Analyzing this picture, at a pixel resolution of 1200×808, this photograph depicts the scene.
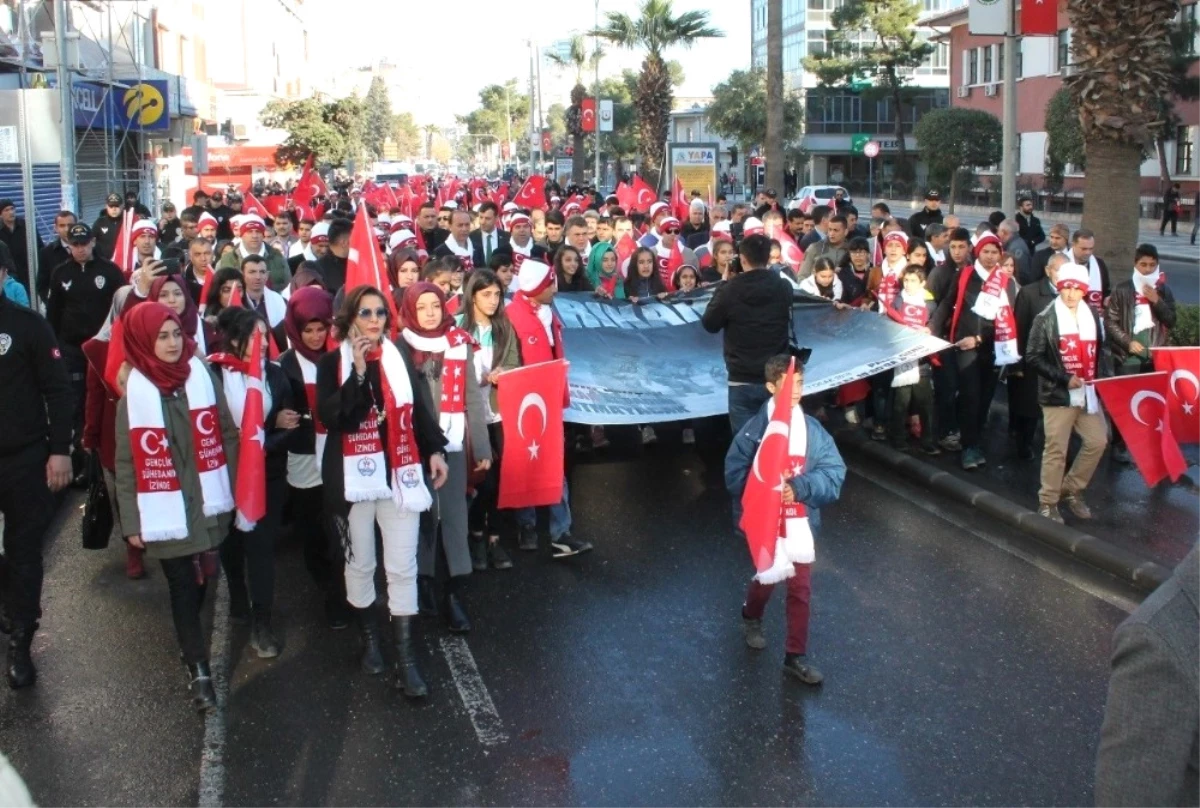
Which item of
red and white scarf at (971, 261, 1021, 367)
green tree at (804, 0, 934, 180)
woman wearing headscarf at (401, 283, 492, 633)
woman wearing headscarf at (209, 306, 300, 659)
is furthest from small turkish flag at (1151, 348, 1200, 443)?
green tree at (804, 0, 934, 180)

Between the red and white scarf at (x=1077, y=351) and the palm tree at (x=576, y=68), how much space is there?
47.7 metres

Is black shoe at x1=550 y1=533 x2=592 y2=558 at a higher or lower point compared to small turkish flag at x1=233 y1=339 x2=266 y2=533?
lower

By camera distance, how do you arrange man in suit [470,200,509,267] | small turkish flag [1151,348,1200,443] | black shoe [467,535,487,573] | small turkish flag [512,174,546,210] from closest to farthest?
black shoe [467,535,487,573] → small turkish flag [1151,348,1200,443] → man in suit [470,200,509,267] → small turkish flag [512,174,546,210]

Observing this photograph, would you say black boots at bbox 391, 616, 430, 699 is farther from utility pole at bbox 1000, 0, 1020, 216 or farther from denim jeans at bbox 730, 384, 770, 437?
utility pole at bbox 1000, 0, 1020, 216

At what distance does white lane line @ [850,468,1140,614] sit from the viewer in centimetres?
685

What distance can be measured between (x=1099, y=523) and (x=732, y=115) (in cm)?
6478

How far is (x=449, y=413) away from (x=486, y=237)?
7.08 m

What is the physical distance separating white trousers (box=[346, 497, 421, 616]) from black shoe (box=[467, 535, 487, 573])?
1.81 meters

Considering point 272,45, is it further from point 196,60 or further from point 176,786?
point 176,786

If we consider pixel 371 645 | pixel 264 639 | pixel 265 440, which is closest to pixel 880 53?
pixel 265 440

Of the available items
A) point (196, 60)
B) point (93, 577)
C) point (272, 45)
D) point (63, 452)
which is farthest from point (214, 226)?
point (272, 45)

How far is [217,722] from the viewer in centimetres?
545

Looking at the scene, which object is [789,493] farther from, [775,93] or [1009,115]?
[775,93]

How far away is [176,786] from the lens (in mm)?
4859
